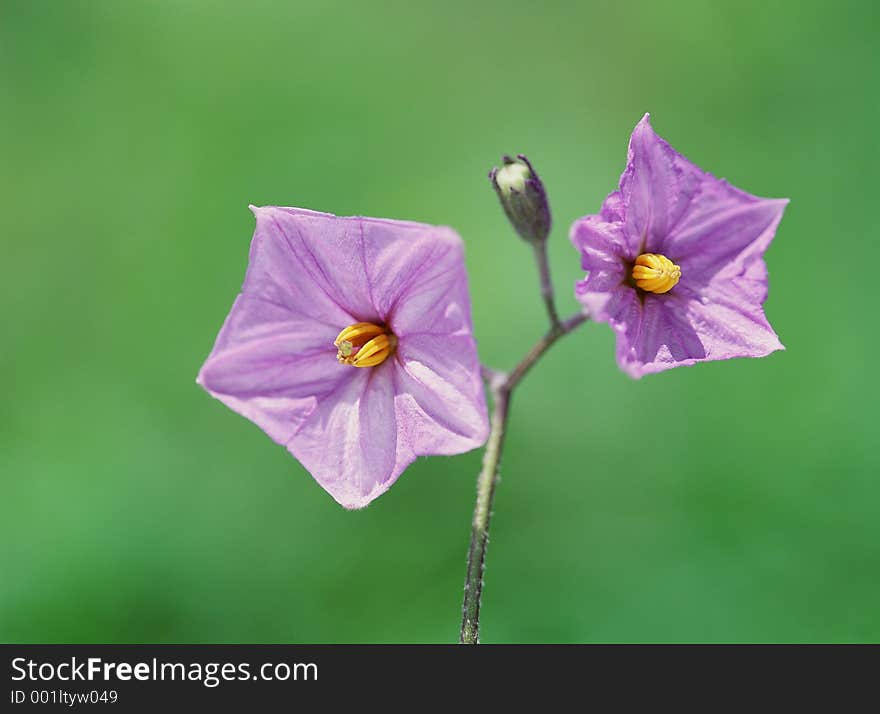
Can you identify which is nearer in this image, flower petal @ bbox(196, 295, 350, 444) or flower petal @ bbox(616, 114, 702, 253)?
flower petal @ bbox(616, 114, 702, 253)

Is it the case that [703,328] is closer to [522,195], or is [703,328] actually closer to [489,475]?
[522,195]

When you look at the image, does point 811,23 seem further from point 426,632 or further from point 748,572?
point 426,632

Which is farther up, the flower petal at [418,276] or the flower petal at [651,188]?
the flower petal at [651,188]

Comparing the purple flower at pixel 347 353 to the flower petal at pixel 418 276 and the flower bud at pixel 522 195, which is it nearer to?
the flower petal at pixel 418 276

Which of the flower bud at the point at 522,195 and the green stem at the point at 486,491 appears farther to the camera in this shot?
the flower bud at the point at 522,195

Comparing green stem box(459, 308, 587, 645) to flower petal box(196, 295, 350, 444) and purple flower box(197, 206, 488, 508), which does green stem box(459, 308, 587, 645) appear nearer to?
purple flower box(197, 206, 488, 508)

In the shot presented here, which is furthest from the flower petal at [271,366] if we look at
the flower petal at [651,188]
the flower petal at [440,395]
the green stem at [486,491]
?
the flower petal at [651,188]

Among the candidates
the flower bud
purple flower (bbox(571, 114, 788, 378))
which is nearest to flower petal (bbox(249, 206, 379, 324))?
the flower bud
